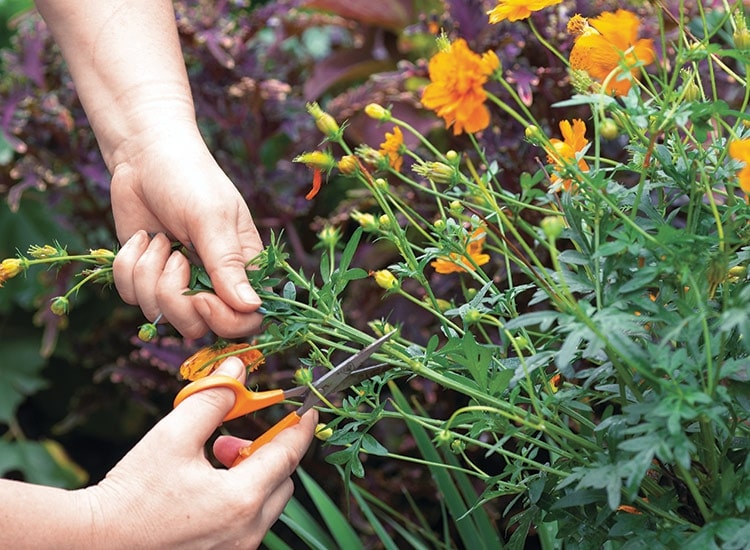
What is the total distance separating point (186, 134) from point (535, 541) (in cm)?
82

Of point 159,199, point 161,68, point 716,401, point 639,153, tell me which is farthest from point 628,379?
point 161,68

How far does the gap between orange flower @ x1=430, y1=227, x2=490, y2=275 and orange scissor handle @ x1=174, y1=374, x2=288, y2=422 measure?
0.53 ft

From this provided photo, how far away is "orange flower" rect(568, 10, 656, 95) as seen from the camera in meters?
0.55

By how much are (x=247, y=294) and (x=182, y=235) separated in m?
0.18

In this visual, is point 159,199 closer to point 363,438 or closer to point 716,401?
point 363,438

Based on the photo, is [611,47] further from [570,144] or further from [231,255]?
[231,255]

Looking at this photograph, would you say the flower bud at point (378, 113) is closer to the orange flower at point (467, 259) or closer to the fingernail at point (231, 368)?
the orange flower at point (467, 259)

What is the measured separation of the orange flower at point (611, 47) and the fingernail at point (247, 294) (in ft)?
0.95

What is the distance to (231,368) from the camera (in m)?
0.69

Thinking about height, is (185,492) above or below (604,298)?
below

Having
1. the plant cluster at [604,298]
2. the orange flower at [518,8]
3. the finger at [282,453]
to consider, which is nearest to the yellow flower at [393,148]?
the plant cluster at [604,298]

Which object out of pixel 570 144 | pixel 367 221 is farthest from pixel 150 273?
pixel 570 144

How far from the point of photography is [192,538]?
0.65m

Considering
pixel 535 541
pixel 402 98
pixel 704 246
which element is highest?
pixel 704 246
